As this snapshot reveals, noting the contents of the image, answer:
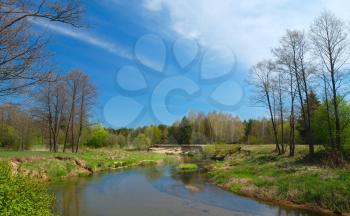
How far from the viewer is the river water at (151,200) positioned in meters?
19.0

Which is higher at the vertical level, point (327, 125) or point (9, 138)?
point (327, 125)

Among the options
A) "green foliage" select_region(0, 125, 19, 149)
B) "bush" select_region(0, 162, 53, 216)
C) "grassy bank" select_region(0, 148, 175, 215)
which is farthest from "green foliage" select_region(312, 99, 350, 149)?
"green foliage" select_region(0, 125, 19, 149)

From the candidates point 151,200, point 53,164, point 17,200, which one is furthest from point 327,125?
point 17,200

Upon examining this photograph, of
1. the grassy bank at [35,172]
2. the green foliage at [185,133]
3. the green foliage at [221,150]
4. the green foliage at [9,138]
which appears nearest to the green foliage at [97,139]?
the green foliage at [221,150]

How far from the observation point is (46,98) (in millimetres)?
46312

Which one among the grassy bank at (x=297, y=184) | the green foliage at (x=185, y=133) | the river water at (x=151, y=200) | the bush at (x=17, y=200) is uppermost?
the green foliage at (x=185, y=133)

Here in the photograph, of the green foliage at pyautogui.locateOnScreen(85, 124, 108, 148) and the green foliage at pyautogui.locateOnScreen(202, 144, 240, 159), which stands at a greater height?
the green foliage at pyautogui.locateOnScreen(85, 124, 108, 148)

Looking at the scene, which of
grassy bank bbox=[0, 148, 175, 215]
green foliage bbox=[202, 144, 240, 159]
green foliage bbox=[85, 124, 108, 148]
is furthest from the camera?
green foliage bbox=[85, 124, 108, 148]

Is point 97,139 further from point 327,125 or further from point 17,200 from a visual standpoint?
point 17,200

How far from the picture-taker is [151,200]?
2289cm

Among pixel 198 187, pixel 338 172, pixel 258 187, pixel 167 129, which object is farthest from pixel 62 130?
pixel 167 129

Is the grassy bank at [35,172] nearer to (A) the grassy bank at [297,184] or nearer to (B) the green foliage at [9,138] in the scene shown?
(A) the grassy bank at [297,184]

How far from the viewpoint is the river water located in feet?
62.3

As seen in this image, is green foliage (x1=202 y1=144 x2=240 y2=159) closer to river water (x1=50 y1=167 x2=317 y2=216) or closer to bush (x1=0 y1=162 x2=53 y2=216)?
river water (x1=50 y1=167 x2=317 y2=216)
